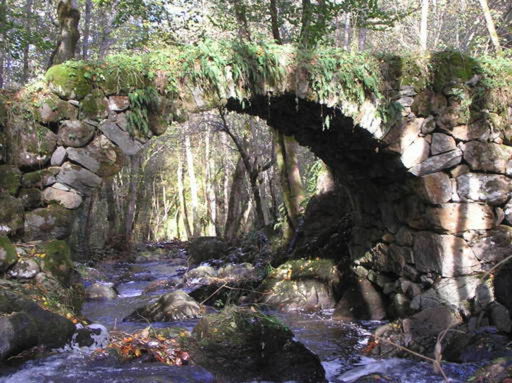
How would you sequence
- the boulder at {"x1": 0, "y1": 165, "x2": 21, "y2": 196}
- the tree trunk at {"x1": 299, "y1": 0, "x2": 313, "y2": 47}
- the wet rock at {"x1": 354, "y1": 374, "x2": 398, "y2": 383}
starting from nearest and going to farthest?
the wet rock at {"x1": 354, "y1": 374, "x2": 398, "y2": 383}
the boulder at {"x1": 0, "y1": 165, "x2": 21, "y2": 196}
the tree trunk at {"x1": 299, "y1": 0, "x2": 313, "y2": 47}

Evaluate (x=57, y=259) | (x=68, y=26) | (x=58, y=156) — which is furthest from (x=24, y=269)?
(x=68, y=26)

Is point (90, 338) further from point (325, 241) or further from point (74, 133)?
point (325, 241)

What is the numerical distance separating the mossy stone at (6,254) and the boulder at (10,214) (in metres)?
0.34

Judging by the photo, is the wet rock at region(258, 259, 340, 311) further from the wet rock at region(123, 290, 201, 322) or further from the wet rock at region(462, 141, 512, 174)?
the wet rock at region(462, 141, 512, 174)

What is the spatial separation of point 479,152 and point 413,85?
1.25 meters

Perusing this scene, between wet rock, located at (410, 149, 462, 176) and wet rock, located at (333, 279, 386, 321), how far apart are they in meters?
2.32

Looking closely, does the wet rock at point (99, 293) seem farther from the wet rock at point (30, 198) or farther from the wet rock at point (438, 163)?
the wet rock at point (438, 163)

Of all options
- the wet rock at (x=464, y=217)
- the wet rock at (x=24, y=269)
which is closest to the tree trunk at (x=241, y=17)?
the wet rock at (x=464, y=217)

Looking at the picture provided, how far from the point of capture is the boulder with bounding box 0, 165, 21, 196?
531cm

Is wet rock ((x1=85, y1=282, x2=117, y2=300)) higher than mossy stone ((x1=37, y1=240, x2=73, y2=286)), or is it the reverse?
mossy stone ((x1=37, y1=240, x2=73, y2=286))

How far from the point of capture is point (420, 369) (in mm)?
5273

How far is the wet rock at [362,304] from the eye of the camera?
306 inches

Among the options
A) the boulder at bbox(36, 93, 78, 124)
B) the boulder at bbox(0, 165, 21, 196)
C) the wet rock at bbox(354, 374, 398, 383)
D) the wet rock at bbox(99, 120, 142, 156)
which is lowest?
the wet rock at bbox(354, 374, 398, 383)

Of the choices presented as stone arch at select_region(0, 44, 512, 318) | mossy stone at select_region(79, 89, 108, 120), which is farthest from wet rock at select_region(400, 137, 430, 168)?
mossy stone at select_region(79, 89, 108, 120)
